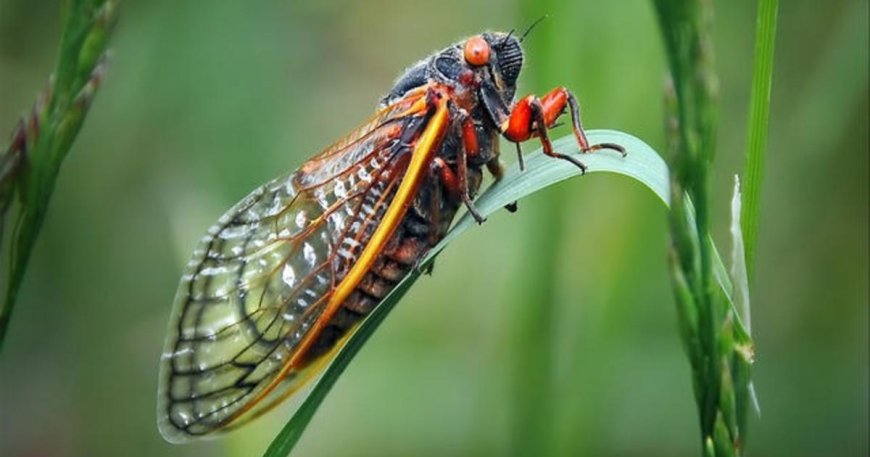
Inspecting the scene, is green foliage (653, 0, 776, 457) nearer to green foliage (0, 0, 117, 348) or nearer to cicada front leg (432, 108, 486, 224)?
green foliage (0, 0, 117, 348)

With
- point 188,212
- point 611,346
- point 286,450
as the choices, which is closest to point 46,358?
point 188,212

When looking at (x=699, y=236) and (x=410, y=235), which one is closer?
(x=699, y=236)

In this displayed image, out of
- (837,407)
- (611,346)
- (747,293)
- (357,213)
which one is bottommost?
(837,407)

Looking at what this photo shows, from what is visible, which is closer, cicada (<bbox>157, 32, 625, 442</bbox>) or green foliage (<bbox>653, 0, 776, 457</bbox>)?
green foliage (<bbox>653, 0, 776, 457</bbox>)

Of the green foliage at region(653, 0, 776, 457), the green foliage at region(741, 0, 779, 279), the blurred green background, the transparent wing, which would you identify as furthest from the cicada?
the green foliage at region(653, 0, 776, 457)

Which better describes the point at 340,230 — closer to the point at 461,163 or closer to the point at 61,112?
the point at 461,163

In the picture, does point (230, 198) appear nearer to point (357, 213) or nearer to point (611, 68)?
point (357, 213)

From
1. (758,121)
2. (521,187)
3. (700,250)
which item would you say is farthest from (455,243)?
(700,250)
